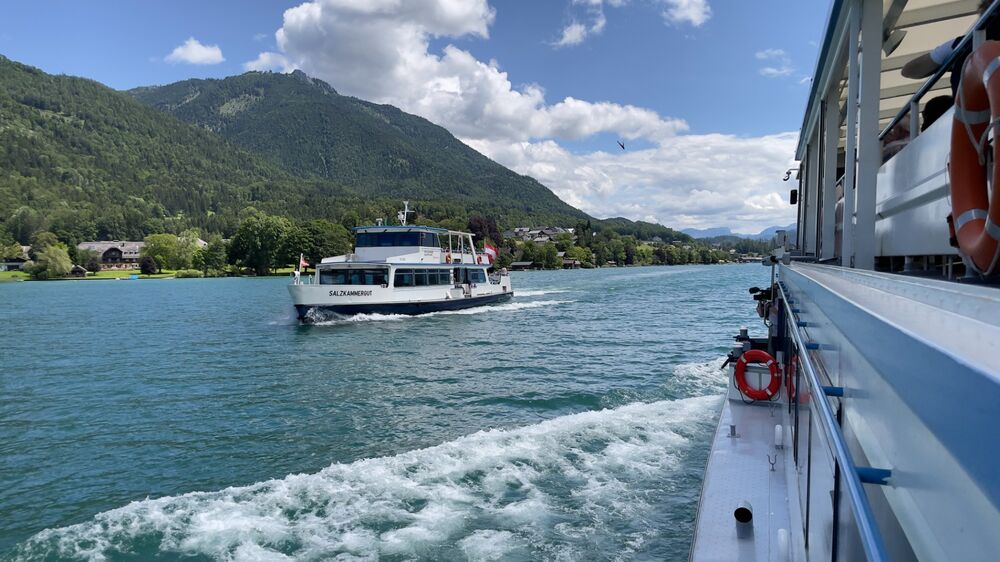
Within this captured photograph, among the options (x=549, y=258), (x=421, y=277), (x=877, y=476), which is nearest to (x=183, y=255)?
(x=549, y=258)

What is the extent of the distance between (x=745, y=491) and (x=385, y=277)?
25.5 m

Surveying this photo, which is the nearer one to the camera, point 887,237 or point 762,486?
point 762,486

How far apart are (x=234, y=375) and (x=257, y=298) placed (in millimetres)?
32090

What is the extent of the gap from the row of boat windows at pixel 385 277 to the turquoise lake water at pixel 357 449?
7.69 metres

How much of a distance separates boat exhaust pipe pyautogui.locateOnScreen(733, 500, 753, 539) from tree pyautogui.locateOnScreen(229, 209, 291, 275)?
99.2 metres

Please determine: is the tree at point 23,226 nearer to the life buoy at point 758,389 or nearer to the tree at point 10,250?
the tree at point 10,250

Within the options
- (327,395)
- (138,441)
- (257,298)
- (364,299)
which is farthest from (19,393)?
(257,298)

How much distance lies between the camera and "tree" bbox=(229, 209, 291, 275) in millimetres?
97688

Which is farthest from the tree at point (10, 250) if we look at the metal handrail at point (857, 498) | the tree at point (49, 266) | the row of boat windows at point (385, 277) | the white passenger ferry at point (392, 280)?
the metal handrail at point (857, 498)

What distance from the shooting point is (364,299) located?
95.0 ft

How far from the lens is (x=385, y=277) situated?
1198 inches

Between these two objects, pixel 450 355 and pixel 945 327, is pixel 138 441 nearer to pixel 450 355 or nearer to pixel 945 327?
pixel 450 355

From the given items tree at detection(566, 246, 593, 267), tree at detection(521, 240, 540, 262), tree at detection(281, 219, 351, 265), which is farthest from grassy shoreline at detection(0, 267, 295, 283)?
tree at detection(566, 246, 593, 267)

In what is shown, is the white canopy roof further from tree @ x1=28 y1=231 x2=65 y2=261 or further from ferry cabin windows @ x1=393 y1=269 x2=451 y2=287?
tree @ x1=28 y1=231 x2=65 y2=261
